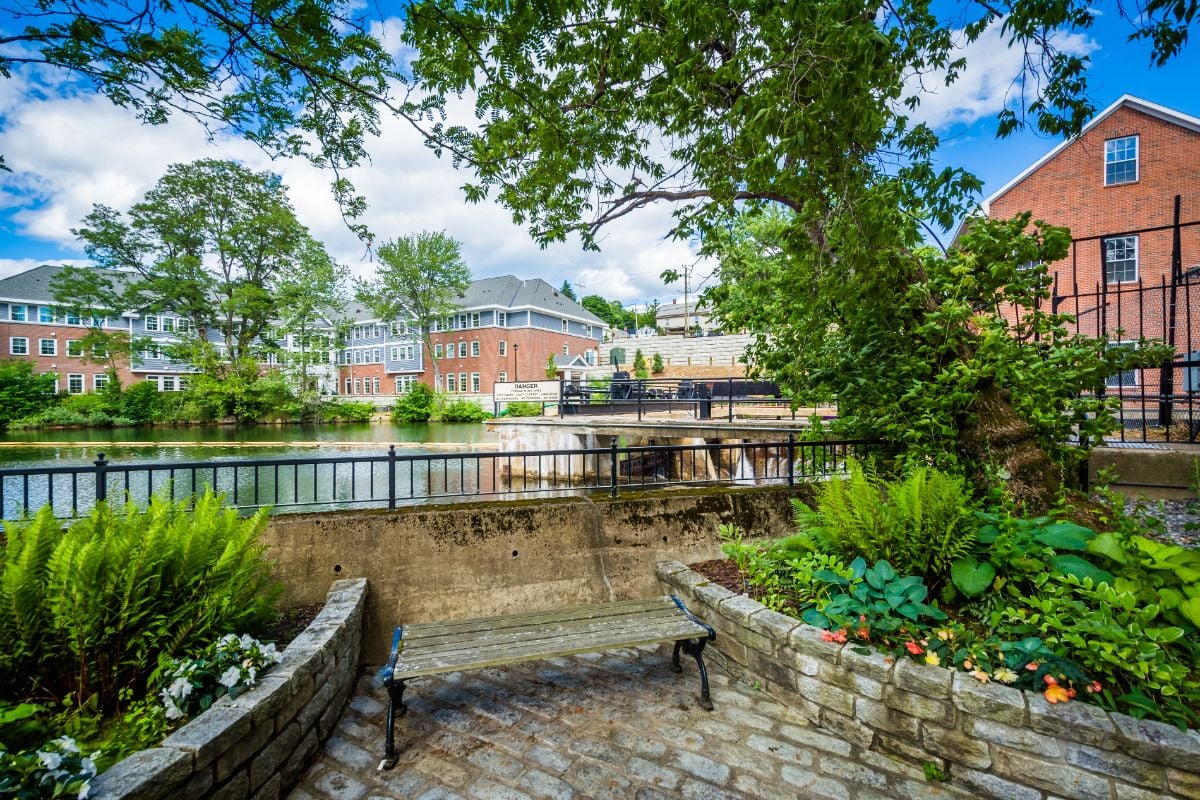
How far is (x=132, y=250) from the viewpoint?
28922mm

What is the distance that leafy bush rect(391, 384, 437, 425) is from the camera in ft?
111

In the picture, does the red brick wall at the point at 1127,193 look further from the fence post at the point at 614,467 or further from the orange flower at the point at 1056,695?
the orange flower at the point at 1056,695

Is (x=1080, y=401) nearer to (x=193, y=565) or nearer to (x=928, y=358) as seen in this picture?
(x=928, y=358)

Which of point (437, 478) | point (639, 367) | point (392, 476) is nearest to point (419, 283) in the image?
point (639, 367)

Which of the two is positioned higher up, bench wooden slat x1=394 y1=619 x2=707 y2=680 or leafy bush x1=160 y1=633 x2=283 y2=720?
leafy bush x1=160 y1=633 x2=283 y2=720

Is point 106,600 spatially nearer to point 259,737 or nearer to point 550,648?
point 259,737

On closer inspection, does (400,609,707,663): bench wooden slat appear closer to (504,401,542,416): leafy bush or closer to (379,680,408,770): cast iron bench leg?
(379,680,408,770): cast iron bench leg

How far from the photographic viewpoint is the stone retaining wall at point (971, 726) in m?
1.95

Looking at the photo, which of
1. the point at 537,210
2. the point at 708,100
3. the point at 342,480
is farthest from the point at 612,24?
the point at 342,480

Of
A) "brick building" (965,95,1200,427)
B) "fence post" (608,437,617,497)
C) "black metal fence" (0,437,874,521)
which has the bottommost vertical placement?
"black metal fence" (0,437,874,521)

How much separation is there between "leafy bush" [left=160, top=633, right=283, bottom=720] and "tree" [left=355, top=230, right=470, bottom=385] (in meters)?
38.5

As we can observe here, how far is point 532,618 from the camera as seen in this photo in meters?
3.36

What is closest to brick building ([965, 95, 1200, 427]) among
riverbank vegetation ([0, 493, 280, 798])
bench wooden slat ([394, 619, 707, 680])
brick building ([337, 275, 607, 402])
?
bench wooden slat ([394, 619, 707, 680])

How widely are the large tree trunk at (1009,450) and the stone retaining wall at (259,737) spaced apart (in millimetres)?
5355
